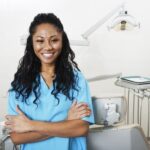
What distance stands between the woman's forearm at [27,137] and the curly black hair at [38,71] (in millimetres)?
132

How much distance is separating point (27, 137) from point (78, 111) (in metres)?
0.23

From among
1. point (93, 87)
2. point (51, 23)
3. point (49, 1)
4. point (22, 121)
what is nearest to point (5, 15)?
point (49, 1)

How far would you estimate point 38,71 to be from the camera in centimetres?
129

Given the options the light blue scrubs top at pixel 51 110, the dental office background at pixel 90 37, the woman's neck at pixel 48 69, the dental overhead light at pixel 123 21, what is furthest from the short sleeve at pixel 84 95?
the dental office background at pixel 90 37

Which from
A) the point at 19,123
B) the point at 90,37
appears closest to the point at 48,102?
the point at 19,123

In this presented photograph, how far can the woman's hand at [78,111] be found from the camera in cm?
117

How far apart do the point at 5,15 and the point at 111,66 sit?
3.40ft

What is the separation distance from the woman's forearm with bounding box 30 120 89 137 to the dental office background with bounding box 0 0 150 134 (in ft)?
4.42

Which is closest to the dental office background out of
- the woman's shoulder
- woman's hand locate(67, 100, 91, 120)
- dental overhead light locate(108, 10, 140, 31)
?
dental overhead light locate(108, 10, 140, 31)

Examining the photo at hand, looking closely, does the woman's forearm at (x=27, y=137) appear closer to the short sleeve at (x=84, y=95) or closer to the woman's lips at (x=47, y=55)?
the short sleeve at (x=84, y=95)

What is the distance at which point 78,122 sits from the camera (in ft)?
3.82

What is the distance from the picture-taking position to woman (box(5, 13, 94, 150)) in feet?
3.78

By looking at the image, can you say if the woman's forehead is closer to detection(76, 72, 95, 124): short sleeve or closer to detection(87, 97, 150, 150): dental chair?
detection(76, 72, 95, 124): short sleeve

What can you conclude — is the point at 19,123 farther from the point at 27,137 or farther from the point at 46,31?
the point at 46,31
